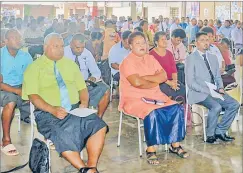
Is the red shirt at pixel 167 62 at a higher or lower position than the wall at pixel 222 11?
lower

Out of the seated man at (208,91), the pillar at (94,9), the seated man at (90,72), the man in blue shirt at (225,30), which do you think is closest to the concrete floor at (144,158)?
the seated man at (208,91)

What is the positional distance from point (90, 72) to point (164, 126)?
966 mm

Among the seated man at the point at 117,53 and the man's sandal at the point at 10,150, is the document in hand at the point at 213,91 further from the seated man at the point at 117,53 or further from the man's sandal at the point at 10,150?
the man's sandal at the point at 10,150

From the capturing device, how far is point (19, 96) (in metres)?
3.12

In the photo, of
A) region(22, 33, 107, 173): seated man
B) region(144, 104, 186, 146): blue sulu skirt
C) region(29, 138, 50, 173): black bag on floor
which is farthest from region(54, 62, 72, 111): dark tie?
region(144, 104, 186, 146): blue sulu skirt

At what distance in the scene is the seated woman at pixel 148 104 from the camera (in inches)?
116

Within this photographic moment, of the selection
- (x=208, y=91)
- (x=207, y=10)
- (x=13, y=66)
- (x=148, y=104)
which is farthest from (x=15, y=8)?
(x=208, y=91)

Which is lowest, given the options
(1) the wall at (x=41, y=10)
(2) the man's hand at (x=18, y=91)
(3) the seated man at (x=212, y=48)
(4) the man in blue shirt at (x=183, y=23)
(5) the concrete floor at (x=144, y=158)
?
(5) the concrete floor at (x=144, y=158)

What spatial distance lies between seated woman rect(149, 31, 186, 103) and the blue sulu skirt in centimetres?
52

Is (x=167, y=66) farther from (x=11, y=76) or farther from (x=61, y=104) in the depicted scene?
(x=11, y=76)

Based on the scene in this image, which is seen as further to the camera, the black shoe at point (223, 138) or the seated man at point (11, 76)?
the black shoe at point (223, 138)

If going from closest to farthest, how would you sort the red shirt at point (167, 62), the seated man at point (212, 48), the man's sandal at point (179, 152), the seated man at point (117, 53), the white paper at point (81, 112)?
the white paper at point (81, 112) < the man's sandal at point (179, 152) < the red shirt at point (167, 62) < the seated man at point (212, 48) < the seated man at point (117, 53)

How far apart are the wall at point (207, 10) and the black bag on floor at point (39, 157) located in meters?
1.73

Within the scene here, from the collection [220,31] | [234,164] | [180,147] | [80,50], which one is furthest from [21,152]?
[220,31]
